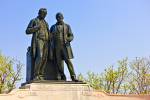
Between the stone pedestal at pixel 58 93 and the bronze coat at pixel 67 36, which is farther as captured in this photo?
the bronze coat at pixel 67 36

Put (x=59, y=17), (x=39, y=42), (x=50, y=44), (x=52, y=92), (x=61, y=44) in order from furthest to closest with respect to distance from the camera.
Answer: (x=59, y=17) → (x=50, y=44) → (x=61, y=44) → (x=39, y=42) → (x=52, y=92)

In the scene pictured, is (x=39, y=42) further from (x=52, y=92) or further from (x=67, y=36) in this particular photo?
(x=52, y=92)

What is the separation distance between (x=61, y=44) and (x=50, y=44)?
1.59 feet

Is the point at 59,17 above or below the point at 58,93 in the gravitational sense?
above

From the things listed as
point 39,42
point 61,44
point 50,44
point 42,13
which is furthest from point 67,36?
point 42,13

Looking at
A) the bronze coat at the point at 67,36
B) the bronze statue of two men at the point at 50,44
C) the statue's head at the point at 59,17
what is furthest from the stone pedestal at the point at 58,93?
the statue's head at the point at 59,17

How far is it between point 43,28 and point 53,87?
2.57m

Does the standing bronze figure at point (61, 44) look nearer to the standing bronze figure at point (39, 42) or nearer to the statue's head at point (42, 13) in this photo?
the standing bronze figure at point (39, 42)

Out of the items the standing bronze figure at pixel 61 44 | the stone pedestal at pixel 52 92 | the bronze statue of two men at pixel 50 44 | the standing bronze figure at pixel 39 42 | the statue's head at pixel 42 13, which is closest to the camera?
the stone pedestal at pixel 52 92

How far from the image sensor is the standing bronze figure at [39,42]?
53.1ft

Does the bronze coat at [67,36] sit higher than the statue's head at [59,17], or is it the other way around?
the statue's head at [59,17]

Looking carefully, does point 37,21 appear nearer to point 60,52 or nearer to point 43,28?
point 43,28

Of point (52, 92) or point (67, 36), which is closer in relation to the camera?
point (52, 92)

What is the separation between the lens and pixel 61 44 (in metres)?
16.7
